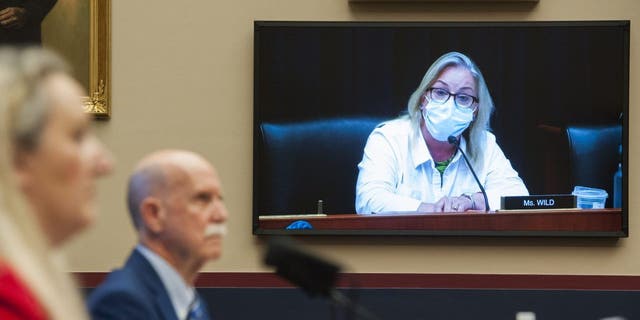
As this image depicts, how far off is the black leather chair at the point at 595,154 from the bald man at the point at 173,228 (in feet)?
13.1

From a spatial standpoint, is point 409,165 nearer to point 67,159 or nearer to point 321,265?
point 321,265

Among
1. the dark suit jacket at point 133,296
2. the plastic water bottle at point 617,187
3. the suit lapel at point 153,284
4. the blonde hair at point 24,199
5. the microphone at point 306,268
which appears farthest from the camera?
the plastic water bottle at point 617,187

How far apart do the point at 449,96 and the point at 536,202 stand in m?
0.86

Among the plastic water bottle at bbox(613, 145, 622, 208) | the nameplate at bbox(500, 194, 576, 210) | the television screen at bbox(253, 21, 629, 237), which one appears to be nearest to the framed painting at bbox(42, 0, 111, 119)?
the television screen at bbox(253, 21, 629, 237)

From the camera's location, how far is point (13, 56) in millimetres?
1533

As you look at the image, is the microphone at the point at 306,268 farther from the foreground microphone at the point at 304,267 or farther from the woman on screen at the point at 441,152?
the woman on screen at the point at 441,152

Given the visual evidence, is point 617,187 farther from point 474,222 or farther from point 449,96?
point 449,96

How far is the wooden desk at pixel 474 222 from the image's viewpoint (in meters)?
6.61

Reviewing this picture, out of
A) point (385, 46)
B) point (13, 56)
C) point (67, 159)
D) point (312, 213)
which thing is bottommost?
point (312, 213)

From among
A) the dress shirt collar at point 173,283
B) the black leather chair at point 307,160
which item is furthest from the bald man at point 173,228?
the black leather chair at point 307,160

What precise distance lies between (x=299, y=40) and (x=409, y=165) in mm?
1052

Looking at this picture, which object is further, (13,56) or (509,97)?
(509,97)

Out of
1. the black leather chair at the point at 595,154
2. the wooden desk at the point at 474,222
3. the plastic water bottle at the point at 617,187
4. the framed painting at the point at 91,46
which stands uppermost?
the framed painting at the point at 91,46

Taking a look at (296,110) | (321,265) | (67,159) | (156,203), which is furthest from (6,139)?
(296,110)
